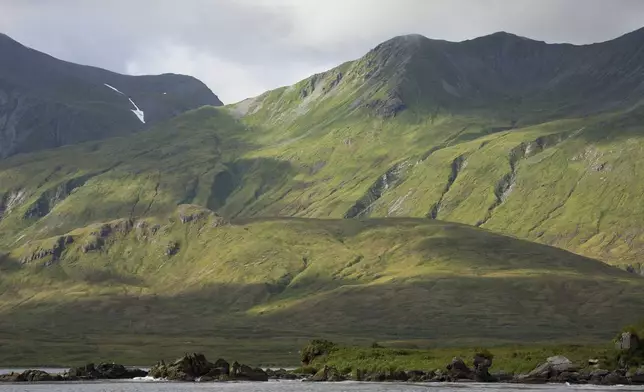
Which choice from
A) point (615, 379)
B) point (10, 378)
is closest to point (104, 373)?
point (10, 378)

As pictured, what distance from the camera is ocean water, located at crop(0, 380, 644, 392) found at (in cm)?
12456

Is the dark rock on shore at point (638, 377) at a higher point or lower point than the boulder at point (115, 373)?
higher

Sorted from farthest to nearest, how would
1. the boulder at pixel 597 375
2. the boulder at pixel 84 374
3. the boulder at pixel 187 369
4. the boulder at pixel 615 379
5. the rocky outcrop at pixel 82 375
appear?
the boulder at pixel 84 374
the rocky outcrop at pixel 82 375
the boulder at pixel 187 369
the boulder at pixel 597 375
the boulder at pixel 615 379

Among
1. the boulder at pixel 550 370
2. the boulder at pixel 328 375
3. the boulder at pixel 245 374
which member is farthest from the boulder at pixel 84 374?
the boulder at pixel 550 370

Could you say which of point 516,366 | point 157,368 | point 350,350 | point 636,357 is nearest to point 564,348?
point 516,366

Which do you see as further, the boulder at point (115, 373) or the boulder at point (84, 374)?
the boulder at point (115, 373)

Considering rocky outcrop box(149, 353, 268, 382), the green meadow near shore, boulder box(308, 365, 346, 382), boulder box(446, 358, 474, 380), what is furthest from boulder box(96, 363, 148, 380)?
boulder box(446, 358, 474, 380)

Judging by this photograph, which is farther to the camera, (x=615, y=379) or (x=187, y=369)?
(x=187, y=369)

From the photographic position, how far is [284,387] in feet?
456

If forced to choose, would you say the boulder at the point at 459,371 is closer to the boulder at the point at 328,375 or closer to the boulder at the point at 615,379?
the boulder at the point at 328,375

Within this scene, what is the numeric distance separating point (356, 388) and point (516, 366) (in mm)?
28269

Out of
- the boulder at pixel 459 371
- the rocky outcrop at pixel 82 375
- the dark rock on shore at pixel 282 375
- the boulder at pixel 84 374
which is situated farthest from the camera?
the boulder at pixel 84 374

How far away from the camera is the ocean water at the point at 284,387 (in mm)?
124562

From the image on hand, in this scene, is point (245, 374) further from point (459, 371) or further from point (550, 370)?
point (550, 370)
